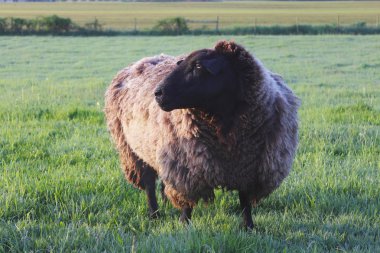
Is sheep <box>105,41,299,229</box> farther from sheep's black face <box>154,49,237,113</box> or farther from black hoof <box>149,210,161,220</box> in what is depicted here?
black hoof <box>149,210,161,220</box>

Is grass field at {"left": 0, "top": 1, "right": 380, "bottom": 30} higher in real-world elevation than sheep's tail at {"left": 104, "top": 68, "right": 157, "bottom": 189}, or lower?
higher

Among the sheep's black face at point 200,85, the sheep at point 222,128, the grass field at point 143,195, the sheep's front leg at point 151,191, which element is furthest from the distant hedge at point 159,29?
the sheep's black face at point 200,85

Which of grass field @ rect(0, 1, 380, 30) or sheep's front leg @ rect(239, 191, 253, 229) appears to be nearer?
sheep's front leg @ rect(239, 191, 253, 229)

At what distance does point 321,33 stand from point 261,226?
119 ft

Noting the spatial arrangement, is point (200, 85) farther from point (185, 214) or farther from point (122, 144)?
point (122, 144)

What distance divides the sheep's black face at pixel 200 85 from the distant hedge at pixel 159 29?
36064mm

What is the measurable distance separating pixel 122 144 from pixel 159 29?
36158 millimetres

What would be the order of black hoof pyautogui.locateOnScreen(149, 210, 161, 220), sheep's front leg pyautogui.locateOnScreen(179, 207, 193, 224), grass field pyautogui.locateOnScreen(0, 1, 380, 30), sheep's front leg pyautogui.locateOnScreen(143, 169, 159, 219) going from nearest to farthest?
sheep's front leg pyautogui.locateOnScreen(179, 207, 193, 224), black hoof pyautogui.locateOnScreen(149, 210, 161, 220), sheep's front leg pyautogui.locateOnScreen(143, 169, 159, 219), grass field pyautogui.locateOnScreen(0, 1, 380, 30)

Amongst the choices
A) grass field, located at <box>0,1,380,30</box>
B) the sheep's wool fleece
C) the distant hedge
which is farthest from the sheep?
grass field, located at <box>0,1,380,30</box>

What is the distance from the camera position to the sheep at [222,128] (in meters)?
4.37

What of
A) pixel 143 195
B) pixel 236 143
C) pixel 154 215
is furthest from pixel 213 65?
pixel 143 195

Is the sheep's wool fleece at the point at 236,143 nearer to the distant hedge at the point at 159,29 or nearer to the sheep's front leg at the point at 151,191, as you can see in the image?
the sheep's front leg at the point at 151,191

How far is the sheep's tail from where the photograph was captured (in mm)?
5562

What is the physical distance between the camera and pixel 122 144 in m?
5.79
